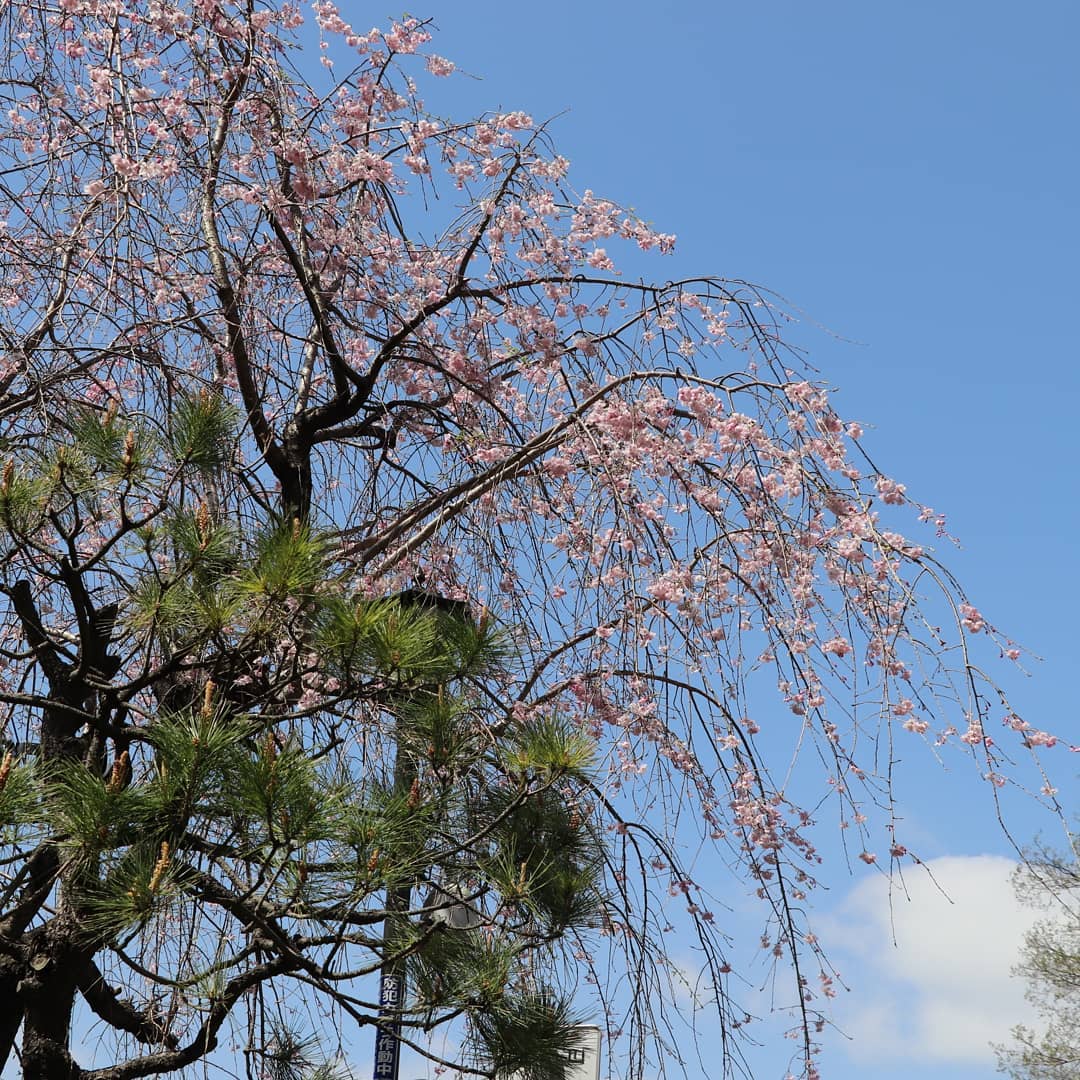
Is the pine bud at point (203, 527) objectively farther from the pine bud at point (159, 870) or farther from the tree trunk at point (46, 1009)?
the tree trunk at point (46, 1009)

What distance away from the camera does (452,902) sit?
2.46m

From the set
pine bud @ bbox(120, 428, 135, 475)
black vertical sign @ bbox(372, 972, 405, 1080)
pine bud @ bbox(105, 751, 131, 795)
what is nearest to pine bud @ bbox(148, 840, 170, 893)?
pine bud @ bbox(105, 751, 131, 795)

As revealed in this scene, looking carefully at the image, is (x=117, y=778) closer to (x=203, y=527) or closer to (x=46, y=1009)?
(x=203, y=527)

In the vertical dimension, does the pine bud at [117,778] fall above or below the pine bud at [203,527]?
below

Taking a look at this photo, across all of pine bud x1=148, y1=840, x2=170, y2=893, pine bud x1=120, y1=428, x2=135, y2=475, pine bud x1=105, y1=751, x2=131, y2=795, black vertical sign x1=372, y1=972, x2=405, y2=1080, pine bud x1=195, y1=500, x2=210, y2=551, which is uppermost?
pine bud x1=120, y1=428, x2=135, y2=475

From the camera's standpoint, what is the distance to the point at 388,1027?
2.52 meters

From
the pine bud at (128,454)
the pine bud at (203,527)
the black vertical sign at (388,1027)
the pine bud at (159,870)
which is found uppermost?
the pine bud at (128,454)

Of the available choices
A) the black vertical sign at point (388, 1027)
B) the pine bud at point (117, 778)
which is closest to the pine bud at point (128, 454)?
→ the pine bud at point (117, 778)

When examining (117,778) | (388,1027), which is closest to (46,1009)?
(388,1027)

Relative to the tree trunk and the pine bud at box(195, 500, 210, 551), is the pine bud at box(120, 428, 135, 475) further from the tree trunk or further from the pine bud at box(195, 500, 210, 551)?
the tree trunk

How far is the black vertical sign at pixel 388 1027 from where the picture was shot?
2465 millimetres

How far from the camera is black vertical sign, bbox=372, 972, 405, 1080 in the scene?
2.46 meters

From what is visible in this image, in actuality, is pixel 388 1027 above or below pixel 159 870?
below

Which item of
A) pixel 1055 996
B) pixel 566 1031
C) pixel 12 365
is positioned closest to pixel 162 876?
pixel 566 1031
